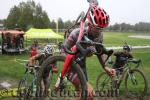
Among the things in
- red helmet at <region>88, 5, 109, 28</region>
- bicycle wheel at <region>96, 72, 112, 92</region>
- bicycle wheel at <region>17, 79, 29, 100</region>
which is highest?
red helmet at <region>88, 5, 109, 28</region>

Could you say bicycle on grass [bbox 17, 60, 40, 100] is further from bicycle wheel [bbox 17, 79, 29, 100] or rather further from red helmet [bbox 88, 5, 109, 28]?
red helmet [bbox 88, 5, 109, 28]

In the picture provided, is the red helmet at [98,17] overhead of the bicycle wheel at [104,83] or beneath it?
overhead

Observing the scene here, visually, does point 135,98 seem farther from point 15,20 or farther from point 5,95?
point 15,20

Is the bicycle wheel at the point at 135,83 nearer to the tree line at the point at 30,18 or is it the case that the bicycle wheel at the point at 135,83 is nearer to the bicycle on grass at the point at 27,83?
the bicycle on grass at the point at 27,83

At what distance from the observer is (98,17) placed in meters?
5.26

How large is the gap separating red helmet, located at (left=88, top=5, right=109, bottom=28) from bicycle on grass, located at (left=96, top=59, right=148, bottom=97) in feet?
23.0

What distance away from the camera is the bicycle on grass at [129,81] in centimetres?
1220

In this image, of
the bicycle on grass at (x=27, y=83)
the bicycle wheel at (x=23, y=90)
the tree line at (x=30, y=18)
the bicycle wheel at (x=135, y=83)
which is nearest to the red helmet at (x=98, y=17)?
the bicycle on grass at (x=27, y=83)

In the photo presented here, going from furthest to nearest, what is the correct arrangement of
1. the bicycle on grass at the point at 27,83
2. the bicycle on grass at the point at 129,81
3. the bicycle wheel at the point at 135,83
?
the bicycle on grass at the point at 129,81, the bicycle wheel at the point at 135,83, the bicycle on grass at the point at 27,83

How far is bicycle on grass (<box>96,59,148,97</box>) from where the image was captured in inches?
480

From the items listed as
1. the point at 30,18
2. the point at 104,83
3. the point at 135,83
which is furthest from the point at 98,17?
the point at 30,18

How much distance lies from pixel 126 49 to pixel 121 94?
154 cm

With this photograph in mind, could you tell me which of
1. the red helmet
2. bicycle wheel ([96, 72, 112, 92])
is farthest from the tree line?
the red helmet

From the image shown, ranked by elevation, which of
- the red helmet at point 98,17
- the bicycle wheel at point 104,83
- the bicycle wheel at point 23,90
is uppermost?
the red helmet at point 98,17
